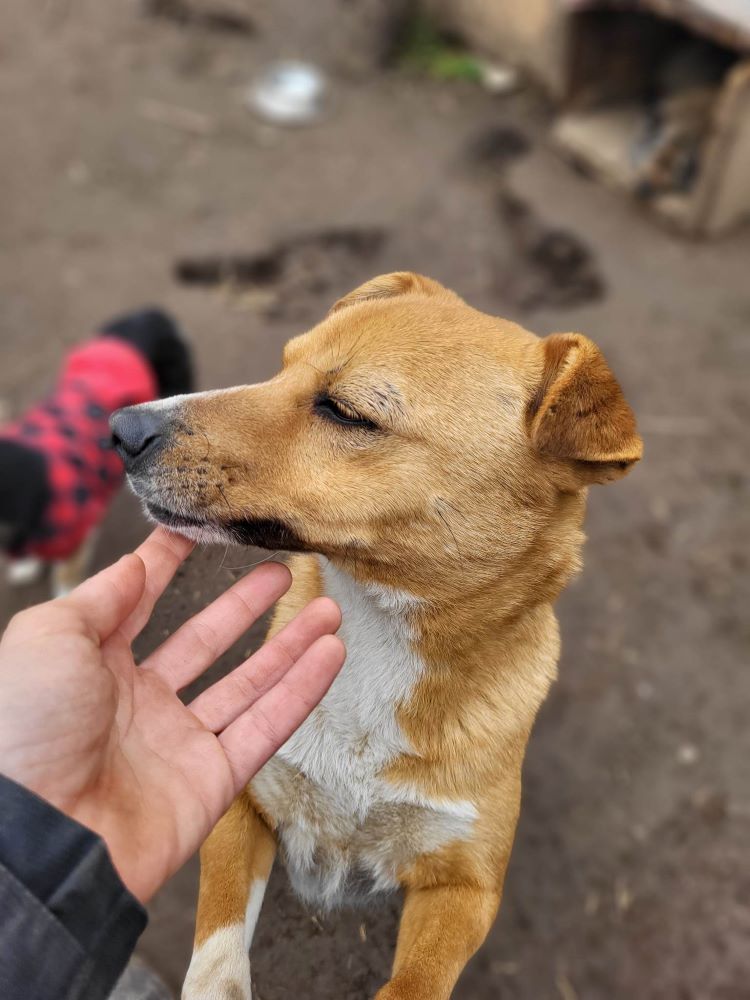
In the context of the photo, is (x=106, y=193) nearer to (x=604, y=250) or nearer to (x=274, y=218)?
(x=274, y=218)

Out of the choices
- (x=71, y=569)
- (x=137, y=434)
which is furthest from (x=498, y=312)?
(x=137, y=434)

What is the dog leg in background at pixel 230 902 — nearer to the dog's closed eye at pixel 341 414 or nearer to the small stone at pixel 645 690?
the dog's closed eye at pixel 341 414

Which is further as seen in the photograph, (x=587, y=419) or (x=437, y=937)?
(x=437, y=937)

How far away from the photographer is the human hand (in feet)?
6.10

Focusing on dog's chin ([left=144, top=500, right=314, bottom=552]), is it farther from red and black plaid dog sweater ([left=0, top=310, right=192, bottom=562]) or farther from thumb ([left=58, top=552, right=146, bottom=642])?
red and black plaid dog sweater ([left=0, top=310, right=192, bottom=562])

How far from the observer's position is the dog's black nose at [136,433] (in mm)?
2164

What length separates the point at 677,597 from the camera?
4773mm

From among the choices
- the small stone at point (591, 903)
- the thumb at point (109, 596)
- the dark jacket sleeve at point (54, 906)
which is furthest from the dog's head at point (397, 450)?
the small stone at point (591, 903)

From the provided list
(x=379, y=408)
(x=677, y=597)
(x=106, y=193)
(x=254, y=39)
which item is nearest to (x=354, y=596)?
(x=379, y=408)

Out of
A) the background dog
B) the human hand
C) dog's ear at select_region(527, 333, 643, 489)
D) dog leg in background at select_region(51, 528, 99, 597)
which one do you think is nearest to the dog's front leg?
the human hand

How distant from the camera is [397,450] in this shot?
2.18 m

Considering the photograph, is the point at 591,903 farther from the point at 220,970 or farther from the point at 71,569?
the point at 71,569

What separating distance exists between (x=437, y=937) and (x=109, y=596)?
1.25m

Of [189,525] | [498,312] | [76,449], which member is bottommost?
[76,449]
